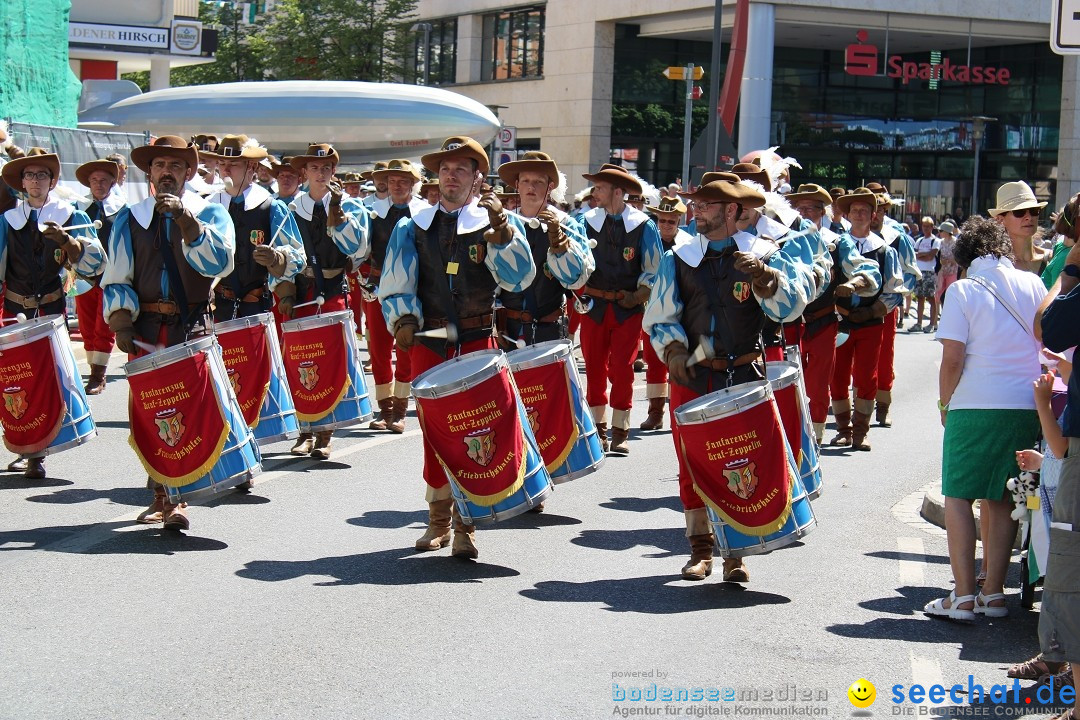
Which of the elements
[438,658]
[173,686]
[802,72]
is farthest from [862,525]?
[802,72]

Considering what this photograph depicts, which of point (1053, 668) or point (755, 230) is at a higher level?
point (755, 230)

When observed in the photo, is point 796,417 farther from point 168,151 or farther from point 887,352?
point 887,352

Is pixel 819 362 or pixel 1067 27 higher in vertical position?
pixel 1067 27

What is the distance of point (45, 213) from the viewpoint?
10391 mm

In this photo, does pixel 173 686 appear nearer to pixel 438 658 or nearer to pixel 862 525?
pixel 438 658

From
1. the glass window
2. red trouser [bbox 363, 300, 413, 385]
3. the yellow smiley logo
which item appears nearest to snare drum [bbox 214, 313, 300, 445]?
red trouser [bbox 363, 300, 413, 385]

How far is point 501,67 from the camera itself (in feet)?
163

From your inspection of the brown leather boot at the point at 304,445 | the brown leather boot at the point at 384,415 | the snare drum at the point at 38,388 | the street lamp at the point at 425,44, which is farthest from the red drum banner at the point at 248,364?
the street lamp at the point at 425,44

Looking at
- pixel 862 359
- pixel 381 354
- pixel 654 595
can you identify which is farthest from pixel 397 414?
pixel 654 595

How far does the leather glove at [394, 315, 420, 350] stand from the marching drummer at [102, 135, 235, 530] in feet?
3.89

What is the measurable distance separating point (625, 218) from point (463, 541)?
15.1ft

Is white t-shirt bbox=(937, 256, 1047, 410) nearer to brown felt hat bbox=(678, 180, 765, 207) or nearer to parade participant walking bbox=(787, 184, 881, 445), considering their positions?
brown felt hat bbox=(678, 180, 765, 207)

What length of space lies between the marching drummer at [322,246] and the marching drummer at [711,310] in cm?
413

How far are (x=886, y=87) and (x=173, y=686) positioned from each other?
4435 centimetres
